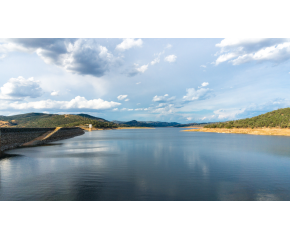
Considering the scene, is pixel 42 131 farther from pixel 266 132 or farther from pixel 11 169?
pixel 266 132

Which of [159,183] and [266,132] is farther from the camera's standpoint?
[266,132]

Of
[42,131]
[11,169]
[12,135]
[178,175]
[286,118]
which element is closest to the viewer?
[178,175]

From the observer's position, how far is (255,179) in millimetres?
17000

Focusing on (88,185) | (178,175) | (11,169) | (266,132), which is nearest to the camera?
(88,185)

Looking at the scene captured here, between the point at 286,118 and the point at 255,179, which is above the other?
the point at 286,118

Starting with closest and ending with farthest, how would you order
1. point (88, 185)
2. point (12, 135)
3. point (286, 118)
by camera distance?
point (88, 185) → point (12, 135) → point (286, 118)

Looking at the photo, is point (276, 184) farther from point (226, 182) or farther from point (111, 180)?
point (111, 180)

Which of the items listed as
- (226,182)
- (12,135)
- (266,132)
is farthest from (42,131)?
(266,132)

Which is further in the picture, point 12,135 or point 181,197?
point 12,135

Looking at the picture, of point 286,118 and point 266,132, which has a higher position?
point 286,118
